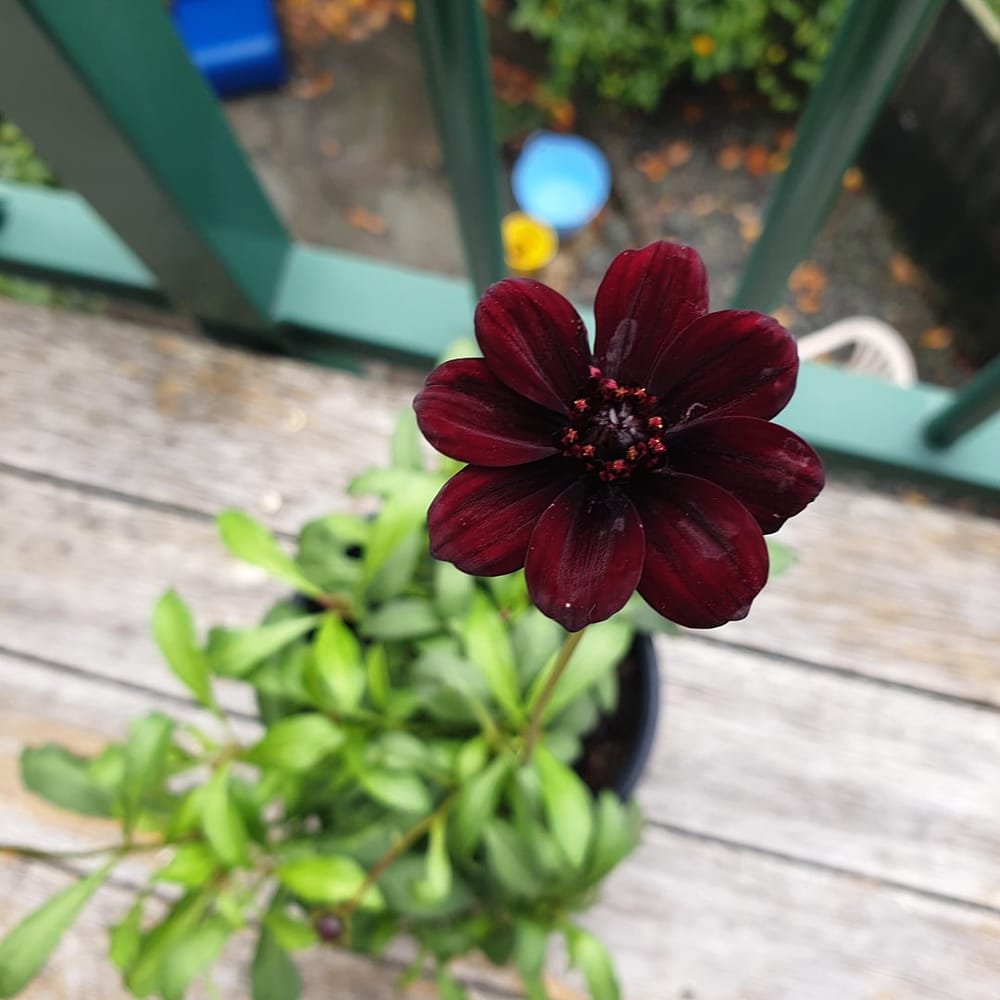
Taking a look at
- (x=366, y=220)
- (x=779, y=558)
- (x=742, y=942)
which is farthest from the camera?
(x=366, y=220)

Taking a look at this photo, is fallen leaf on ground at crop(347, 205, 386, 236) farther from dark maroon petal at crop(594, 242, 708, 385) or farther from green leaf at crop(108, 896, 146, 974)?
dark maroon petal at crop(594, 242, 708, 385)

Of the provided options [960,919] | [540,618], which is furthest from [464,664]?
[960,919]

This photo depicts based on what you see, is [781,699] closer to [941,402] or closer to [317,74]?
[941,402]

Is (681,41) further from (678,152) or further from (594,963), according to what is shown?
(594,963)

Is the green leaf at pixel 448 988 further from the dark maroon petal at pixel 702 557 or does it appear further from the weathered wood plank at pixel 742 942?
the dark maroon petal at pixel 702 557

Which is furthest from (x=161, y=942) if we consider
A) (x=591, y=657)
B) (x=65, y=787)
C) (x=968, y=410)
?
(x=968, y=410)
